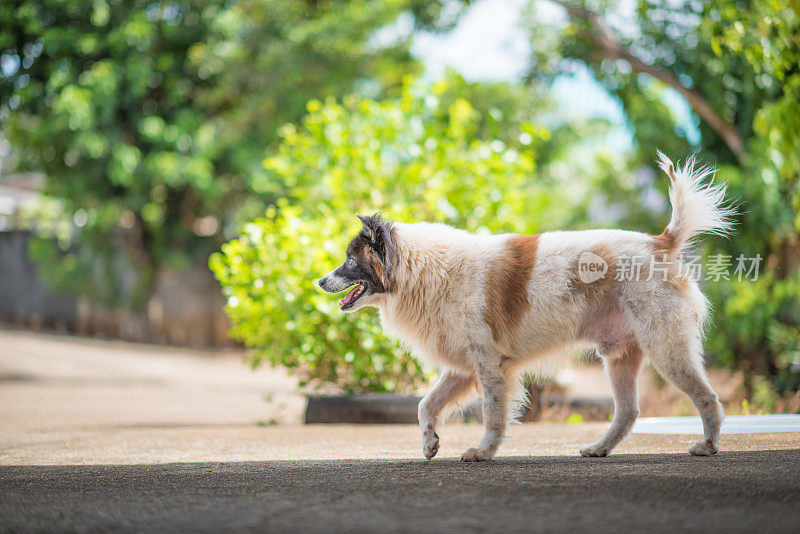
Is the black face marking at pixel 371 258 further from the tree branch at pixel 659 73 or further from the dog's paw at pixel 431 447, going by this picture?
the tree branch at pixel 659 73

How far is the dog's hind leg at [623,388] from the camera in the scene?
5398 mm

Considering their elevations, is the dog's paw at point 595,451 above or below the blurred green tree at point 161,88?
below

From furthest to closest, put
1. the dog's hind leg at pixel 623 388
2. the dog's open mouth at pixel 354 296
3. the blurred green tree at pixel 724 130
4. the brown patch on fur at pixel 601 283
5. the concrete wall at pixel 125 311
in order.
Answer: the concrete wall at pixel 125 311 → the blurred green tree at pixel 724 130 → the dog's open mouth at pixel 354 296 → the dog's hind leg at pixel 623 388 → the brown patch on fur at pixel 601 283

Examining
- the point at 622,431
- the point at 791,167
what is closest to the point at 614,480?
the point at 622,431

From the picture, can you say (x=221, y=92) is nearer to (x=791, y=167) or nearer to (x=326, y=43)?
(x=326, y=43)

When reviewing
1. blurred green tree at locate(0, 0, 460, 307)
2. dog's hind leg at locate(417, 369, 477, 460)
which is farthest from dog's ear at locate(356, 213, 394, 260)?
blurred green tree at locate(0, 0, 460, 307)

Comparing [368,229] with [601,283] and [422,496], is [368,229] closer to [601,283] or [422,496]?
[601,283]

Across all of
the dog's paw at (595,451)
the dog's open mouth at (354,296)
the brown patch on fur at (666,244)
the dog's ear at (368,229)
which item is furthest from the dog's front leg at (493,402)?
the brown patch on fur at (666,244)

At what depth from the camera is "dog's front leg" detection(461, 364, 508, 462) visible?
518cm

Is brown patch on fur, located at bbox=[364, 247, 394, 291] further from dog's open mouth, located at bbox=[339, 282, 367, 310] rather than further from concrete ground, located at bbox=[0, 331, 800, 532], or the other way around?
concrete ground, located at bbox=[0, 331, 800, 532]

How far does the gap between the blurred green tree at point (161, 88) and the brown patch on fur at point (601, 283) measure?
15294 millimetres

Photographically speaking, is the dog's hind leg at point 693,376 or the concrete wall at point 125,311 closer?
the dog's hind leg at point 693,376

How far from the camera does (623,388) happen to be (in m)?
5.54

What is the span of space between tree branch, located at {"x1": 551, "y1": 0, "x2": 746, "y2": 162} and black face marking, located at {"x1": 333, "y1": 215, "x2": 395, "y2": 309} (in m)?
8.91
